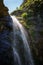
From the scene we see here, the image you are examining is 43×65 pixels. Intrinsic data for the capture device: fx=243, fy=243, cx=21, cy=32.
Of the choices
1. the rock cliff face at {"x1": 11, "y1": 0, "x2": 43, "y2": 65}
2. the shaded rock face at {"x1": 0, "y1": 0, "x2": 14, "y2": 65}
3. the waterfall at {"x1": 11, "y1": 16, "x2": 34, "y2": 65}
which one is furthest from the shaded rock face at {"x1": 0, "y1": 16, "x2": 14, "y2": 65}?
the rock cliff face at {"x1": 11, "y1": 0, "x2": 43, "y2": 65}

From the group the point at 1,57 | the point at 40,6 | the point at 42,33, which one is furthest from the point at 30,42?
the point at 40,6

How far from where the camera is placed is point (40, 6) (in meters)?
17.9

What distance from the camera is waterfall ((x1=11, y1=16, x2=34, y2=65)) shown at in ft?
44.8

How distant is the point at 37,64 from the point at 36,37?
172 cm

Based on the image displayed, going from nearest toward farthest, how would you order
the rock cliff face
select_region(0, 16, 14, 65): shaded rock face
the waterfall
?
select_region(0, 16, 14, 65): shaded rock face → the waterfall → the rock cliff face

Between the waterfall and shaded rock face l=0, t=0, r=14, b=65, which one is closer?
shaded rock face l=0, t=0, r=14, b=65

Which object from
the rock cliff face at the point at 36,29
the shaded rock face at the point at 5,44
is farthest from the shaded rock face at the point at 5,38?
the rock cliff face at the point at 36,29

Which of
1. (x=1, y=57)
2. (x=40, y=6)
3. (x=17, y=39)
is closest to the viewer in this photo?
(x=1, y=57)

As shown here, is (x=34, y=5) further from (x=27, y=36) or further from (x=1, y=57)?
(x=1, y=57)

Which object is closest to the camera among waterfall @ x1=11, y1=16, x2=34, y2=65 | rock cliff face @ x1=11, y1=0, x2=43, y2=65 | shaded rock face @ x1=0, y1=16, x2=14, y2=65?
shaded rock face @ x1=0, y1=16, x2=14, y2=65

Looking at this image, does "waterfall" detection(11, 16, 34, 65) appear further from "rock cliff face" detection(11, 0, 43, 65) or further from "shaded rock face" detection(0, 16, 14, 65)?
"rock cliff face" detection(11, 0, 43, 65)

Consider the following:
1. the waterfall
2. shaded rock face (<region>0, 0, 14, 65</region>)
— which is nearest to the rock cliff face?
the waterfall

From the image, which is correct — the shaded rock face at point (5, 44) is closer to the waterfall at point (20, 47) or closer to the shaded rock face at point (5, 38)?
the shaded rock face at point (5, 38)

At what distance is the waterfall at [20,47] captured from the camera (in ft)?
44.8
